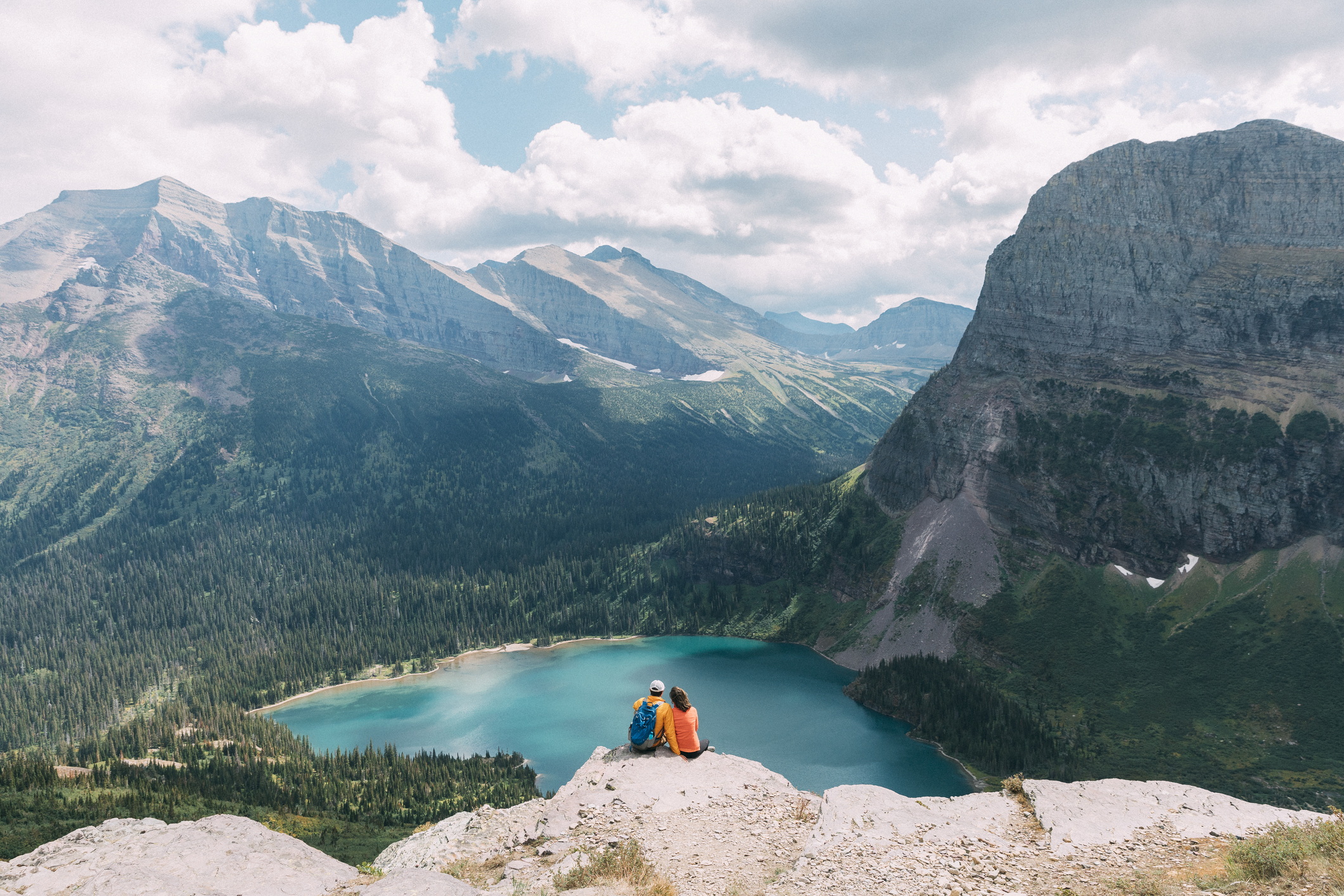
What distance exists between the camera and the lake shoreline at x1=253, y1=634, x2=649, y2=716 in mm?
158750

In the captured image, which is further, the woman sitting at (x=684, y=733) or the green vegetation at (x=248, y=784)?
the green vegetation at (x=248, y=784)

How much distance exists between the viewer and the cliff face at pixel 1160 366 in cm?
13138

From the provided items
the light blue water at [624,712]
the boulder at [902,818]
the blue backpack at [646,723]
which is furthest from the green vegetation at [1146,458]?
the blue backpack at [646,723]

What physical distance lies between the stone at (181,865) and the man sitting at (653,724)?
11638 mm

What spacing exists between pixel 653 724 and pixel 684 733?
1.41 meters

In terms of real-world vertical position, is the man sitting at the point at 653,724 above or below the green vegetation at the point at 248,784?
above

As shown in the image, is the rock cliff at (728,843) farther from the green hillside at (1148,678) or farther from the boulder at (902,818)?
the green hillside at (1148,678)

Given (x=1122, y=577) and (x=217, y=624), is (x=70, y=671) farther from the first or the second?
(x=1122, y=577)

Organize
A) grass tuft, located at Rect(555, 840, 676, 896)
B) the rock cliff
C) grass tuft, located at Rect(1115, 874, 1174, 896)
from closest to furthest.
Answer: grass tuft, located at Rect(1115, 874, 1174, 896) < grass tuft, located at Rect(555, 840, 676, 896) < the rock cliff

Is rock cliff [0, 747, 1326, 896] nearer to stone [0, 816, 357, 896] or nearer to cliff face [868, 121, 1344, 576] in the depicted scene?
stone [0, 816, 357, 896]

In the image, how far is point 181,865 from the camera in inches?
971

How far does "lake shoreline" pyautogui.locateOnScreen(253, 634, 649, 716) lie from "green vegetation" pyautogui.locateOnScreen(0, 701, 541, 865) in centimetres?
1866

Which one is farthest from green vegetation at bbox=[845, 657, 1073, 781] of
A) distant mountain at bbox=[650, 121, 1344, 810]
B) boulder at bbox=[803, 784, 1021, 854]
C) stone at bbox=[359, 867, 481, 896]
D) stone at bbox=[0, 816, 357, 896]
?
stone at bbox=[0, 816, 357, 896]

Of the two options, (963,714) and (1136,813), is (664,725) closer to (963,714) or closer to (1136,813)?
(1136,813)
